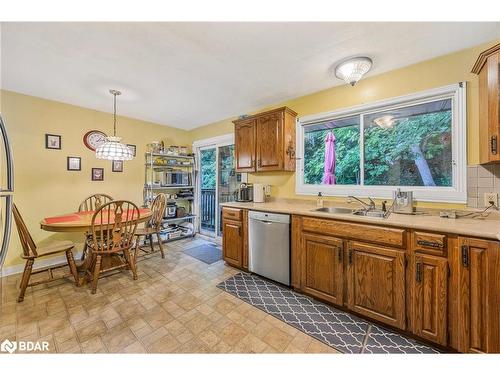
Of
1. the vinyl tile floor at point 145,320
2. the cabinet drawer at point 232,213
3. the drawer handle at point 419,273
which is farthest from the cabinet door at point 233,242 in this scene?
the drawer handle at point 419,273

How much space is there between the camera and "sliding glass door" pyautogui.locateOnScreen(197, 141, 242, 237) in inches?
150

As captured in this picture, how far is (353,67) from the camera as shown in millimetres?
1894

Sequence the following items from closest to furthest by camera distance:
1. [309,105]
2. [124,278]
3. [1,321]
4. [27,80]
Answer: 1. [1,321]
2. [27,80]
3. [124,278]
4. [309,105]

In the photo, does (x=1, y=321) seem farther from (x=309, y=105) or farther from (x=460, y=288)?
(x=309, y=105)

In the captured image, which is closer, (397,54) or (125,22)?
(125,22)

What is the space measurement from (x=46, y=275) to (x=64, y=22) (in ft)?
9.08

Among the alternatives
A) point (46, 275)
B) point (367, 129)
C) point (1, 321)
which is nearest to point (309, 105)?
point (367, 129)

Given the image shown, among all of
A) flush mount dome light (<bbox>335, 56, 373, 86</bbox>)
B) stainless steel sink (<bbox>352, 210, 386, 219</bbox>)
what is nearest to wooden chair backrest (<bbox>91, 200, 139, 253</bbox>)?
stainless steel sink (<bbox>352, 210, 386, 219</bbox>)

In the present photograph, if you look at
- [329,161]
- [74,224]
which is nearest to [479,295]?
[329,161]

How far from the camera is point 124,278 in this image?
243 cm

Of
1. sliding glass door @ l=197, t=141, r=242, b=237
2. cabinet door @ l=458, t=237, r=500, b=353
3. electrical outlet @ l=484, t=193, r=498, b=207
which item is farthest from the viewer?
sliding glass door @ l=197, t=141, r=242, b=237

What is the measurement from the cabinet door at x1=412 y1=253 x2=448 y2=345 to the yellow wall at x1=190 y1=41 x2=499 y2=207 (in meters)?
1.06

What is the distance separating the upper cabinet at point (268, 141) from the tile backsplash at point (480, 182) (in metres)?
1.69

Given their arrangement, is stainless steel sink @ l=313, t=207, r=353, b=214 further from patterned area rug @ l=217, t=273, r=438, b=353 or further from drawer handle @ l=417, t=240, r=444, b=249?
patterned area rug @ l=217, t=273, r=438, b=353
